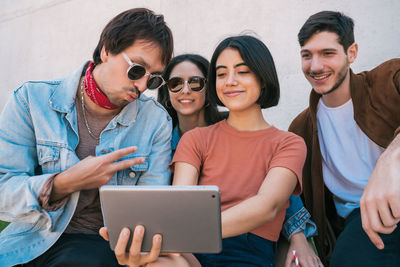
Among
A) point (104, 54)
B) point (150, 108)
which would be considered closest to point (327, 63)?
point (150, 108)

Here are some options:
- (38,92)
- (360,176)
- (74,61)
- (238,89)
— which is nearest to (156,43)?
(238,89)

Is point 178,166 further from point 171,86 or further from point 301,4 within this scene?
point 301,4

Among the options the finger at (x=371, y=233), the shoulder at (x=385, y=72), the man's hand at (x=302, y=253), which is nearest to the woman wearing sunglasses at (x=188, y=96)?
the man's hand at (x=302, y=253)

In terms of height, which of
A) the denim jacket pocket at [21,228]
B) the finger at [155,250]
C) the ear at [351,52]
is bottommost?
the denim jacket pocket at [21,228]

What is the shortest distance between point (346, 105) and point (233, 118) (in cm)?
103

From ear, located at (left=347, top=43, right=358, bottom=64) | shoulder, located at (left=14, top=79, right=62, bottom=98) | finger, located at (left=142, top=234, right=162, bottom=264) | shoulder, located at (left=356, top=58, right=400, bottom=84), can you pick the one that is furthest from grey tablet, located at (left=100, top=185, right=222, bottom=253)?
ear, located at (left=347, top=43, right=358, bottom=64)

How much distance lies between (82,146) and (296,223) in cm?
140

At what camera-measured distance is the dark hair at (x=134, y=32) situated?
6.82 feet

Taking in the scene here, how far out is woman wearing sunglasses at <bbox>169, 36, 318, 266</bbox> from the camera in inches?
67.1

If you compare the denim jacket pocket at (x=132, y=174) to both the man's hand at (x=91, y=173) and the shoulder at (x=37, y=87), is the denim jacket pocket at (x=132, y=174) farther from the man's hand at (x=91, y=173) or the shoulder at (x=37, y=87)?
the shoulder at (x=37, y=87)

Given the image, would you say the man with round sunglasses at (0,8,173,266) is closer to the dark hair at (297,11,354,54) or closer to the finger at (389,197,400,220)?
the finger at (389,197,400,220)

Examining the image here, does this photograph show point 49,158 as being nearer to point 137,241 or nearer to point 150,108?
point 150,108

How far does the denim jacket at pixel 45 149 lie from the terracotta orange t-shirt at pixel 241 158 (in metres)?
0.22

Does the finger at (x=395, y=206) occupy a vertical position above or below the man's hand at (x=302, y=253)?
above
